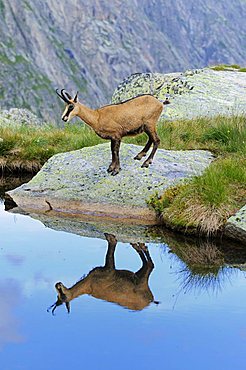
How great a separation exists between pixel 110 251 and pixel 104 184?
2775mm

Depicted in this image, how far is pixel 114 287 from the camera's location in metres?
8.55

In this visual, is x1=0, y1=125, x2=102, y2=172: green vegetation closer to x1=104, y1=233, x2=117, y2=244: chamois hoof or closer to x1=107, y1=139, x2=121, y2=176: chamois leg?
x1=107, y1=139, x2=121, y2=176: chamois leg

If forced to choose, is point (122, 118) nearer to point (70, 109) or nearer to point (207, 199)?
point (70, 109)

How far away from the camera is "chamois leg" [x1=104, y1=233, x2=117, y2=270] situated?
9.50 meters

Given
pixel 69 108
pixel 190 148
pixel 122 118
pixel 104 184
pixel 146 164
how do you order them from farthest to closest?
pixel 190 148 → pixel 146 164 → pixel 104 184 → pixel 122 118 → pixel 69 108

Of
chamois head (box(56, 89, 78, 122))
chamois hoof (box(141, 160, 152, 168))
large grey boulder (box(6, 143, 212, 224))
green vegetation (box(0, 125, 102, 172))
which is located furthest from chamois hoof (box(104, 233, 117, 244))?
green vegetation (box(0, 125, 102, 172))

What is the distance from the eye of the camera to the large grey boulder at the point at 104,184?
12391 millimetres

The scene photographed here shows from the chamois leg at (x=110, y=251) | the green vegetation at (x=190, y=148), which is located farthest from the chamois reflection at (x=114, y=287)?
the green vegetation at (x=190, y=148)

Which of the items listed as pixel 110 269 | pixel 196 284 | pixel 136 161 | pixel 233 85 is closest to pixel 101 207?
pixel 136 161

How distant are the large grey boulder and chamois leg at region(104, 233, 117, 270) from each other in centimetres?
115

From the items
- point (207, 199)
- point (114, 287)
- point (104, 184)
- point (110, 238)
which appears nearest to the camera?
point (114, 287)

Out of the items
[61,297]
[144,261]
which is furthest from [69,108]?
[61,297]

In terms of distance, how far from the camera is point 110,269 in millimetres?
9320

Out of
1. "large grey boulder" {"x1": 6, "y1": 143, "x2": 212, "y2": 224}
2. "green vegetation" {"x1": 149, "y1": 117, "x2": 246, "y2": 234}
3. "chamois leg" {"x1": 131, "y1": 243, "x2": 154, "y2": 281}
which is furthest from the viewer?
"large grey boulder" {"x1": 6, "y1": 143, "x2": 212, "y2": 224}
